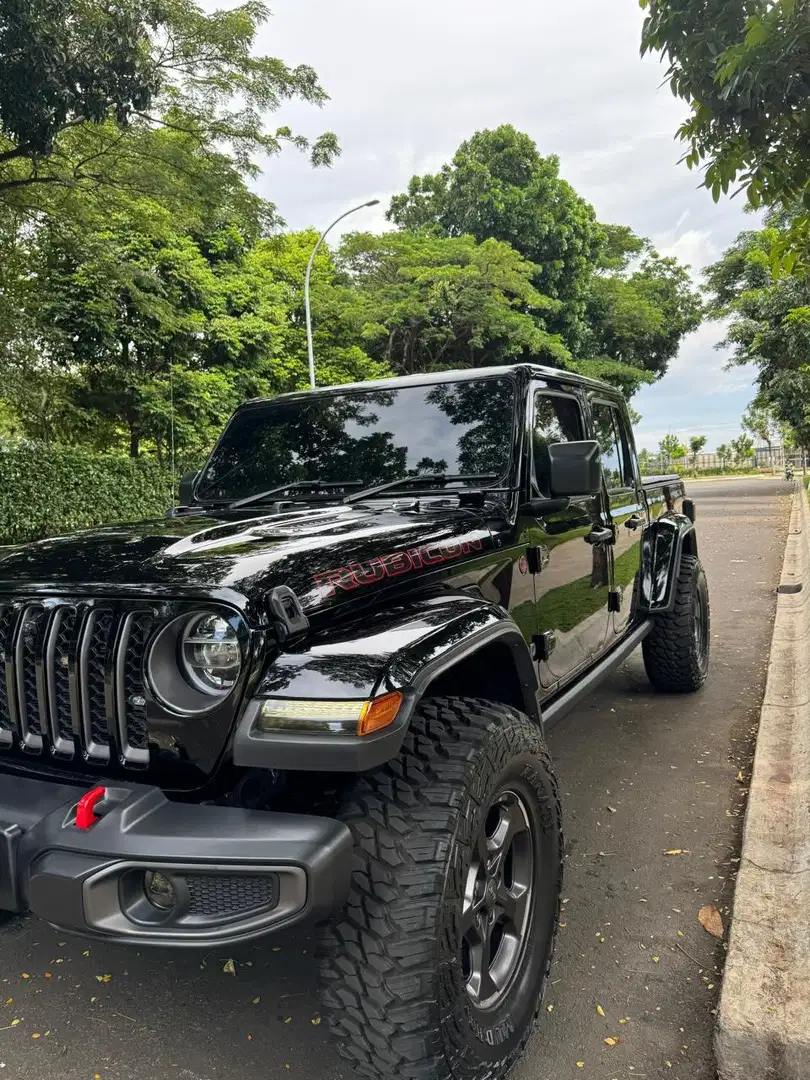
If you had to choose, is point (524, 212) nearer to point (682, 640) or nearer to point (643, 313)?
point (643, 313)

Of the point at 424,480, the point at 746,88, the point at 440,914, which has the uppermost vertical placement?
the point at 746,88

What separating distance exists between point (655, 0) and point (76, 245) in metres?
10.5

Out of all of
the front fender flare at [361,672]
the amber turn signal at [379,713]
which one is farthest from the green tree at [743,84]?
the amber turn signal at [379,713]

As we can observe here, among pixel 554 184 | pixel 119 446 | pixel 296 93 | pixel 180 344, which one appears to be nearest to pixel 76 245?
pixel 296 93

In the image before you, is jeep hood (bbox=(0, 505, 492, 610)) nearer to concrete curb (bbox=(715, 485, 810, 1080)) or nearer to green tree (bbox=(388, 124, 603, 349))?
concrete curb (bbox=(715, 485, 810, 1080))

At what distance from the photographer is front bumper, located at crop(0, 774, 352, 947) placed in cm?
164

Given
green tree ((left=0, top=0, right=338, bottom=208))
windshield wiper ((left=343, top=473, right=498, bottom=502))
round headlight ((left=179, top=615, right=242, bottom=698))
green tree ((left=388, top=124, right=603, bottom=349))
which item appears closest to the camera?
round headlight ((left=179, top=615, right=242, bottom=698))

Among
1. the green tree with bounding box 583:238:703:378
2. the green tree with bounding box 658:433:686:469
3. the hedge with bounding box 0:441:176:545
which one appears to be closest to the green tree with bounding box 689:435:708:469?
the green tree with bounding box 658:433:686:469

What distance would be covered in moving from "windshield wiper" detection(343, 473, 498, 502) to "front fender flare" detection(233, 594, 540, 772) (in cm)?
96

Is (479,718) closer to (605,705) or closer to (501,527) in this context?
(501,527)

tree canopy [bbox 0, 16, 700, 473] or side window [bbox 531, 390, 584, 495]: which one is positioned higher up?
tree canopy [bbox 0, 16, 700, 473]

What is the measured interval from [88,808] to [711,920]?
7.01ft

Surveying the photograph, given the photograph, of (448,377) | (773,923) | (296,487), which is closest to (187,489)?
(296,487)

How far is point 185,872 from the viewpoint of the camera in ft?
5.42
